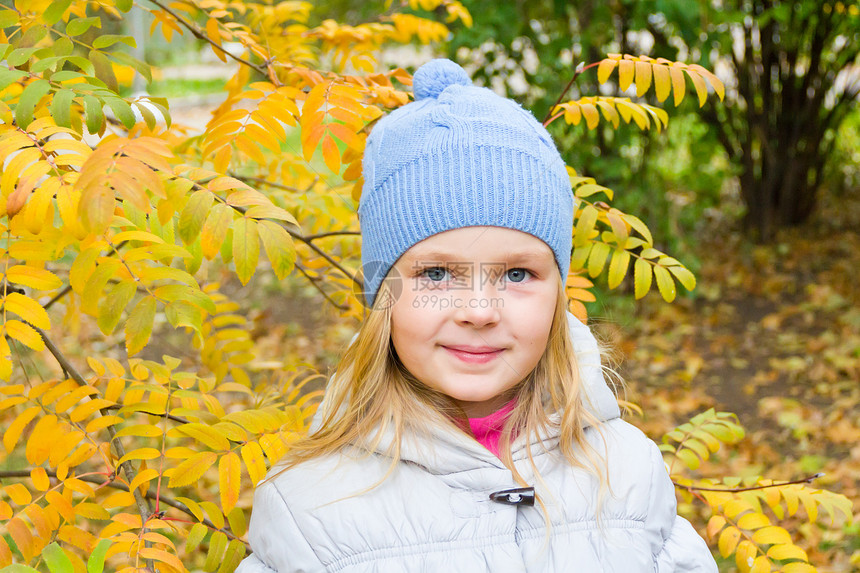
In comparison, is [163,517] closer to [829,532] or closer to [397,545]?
[397,545]

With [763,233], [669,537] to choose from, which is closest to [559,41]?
[763,233]

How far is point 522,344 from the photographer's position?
5.21 ft

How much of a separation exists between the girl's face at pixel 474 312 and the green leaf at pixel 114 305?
1.78 feet

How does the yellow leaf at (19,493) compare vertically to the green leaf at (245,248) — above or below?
below

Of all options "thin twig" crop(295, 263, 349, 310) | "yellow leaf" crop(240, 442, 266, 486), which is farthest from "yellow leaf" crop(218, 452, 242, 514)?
"thin twig" crop(295, 263, 349, 310)

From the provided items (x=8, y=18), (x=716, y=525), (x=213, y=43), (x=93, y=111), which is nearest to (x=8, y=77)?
(x=93, y=111)

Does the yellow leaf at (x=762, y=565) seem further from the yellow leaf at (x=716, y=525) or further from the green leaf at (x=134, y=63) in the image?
the green leaf at (x=134, y=63)

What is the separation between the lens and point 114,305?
4.87 ft

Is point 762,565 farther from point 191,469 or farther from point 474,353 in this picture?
point 191,469

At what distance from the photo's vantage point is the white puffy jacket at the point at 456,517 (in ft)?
4.97

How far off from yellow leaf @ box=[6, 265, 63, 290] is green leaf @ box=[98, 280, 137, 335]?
0.13m

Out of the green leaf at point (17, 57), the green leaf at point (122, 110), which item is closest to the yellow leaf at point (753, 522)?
the green leaf at point (122, 110)

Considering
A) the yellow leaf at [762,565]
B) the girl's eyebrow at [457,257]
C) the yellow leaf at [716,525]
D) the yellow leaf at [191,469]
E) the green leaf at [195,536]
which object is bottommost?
the yellow leaf at [762,565]

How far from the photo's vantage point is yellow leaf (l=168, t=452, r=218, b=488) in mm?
1585
